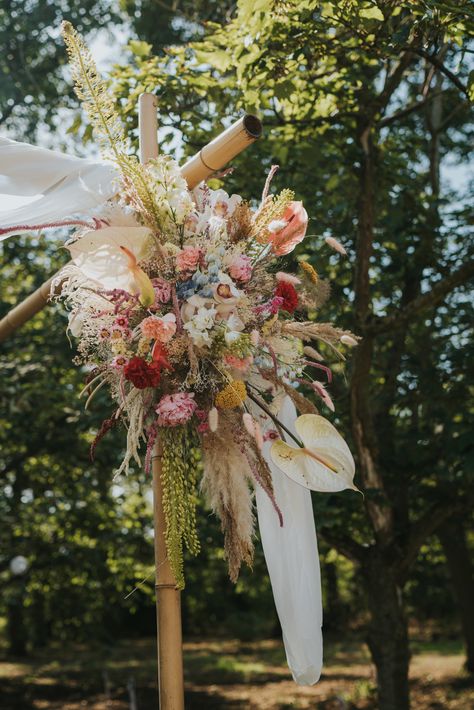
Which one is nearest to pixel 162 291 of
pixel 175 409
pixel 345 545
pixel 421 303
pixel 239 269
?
pixel 239 269

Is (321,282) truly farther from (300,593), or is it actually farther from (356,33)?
(356,33)

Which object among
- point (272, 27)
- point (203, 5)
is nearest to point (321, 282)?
point (272, 27)

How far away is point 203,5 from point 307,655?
6.13m

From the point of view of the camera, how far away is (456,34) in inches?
131

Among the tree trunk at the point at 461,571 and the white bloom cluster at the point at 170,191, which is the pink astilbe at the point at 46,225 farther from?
the tree trunk at the point at 461,571

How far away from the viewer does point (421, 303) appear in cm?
446

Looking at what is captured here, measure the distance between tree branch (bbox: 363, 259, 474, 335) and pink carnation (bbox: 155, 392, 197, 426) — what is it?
9.20 ft

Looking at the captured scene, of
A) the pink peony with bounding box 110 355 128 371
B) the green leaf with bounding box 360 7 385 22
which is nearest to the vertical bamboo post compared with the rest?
the pink peony with bounding box 110 355 128 371

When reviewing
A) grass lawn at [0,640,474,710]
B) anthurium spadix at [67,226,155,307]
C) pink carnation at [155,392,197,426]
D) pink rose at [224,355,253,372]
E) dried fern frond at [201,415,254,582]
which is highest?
anthurium spadix at [67,226,155,307]

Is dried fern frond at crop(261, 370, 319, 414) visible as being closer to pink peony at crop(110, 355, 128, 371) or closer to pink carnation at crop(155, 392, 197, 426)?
pink carnation at crop(155, 392, 197, 426)

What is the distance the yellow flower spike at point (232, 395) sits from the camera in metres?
1.92

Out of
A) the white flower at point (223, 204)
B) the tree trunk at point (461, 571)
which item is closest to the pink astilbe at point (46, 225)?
the white flower at point (223, 204)

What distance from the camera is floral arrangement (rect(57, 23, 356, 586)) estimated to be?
191 centimetres

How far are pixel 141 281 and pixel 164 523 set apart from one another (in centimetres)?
64
